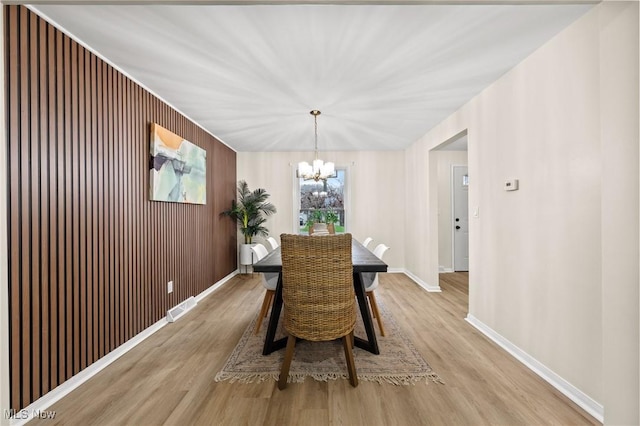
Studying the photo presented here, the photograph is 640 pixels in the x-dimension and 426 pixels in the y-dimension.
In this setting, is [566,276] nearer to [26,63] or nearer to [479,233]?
[479,233]

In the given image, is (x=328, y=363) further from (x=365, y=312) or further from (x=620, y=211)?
(x=620, y=211)

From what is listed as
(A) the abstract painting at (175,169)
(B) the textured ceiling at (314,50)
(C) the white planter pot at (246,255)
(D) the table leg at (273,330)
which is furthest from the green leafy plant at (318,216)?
(D) the table leg at (273,330)

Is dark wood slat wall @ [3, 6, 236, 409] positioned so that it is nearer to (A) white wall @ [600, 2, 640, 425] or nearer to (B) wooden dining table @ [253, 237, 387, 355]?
(B) wooden dining table @ [253, 237, 387, 355]

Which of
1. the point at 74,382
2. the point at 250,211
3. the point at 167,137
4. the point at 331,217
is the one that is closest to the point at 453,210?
the point at 331,217

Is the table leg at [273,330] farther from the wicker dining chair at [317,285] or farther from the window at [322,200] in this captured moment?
the window at [322,200]

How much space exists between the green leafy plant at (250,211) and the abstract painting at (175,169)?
115 centimetres

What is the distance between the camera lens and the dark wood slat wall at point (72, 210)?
154 cm

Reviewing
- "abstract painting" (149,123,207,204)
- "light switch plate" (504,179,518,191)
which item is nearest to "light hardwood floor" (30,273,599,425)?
"light switch plate" (504,179,518,191)

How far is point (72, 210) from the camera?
185cm

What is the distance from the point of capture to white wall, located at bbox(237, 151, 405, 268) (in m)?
5.37

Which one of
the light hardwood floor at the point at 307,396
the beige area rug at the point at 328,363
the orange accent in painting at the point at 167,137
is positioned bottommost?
the light hardwood floor at the point at 307,396

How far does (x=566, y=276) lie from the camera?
1.80 metres

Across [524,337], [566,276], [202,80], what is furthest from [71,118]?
[524,337]

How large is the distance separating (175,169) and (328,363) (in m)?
2.57
